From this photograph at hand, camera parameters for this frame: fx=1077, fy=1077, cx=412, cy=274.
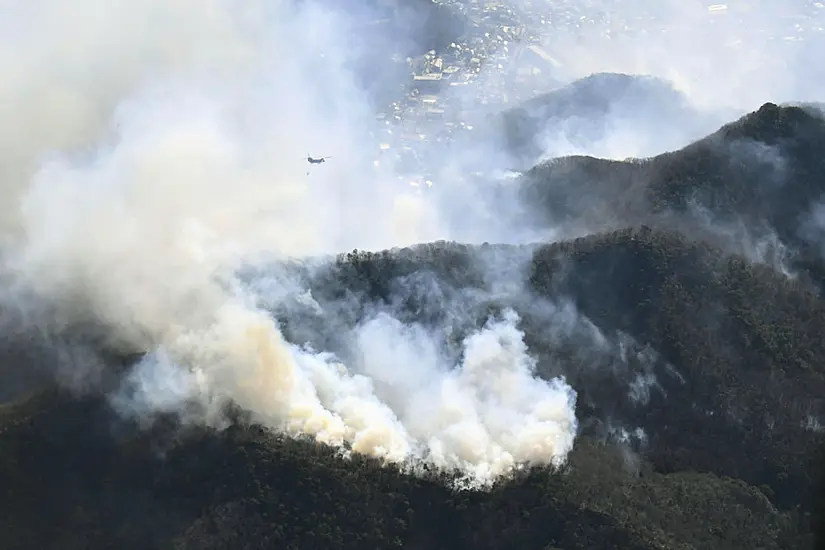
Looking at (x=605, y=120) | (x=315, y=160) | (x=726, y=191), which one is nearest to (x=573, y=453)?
(x=726, y=191)

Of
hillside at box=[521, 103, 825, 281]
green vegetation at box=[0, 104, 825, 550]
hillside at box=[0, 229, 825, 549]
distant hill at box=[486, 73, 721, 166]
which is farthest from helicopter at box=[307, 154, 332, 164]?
distant hill at box=[486, 73, 721, 166]

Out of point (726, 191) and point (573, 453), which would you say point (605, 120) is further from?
point (573, 453)

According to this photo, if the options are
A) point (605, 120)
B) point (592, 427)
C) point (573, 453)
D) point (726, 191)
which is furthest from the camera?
point (605, 120)

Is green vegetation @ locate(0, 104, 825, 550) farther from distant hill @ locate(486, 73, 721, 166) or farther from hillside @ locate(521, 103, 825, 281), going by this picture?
distant hill @ locate(486, 73, 721, 166)

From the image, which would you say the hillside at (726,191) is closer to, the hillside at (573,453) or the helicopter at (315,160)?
the hillside at (573,453)

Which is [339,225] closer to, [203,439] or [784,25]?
[203,439]

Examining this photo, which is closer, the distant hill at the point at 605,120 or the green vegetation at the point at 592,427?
the green vegetation at the point at 592,427

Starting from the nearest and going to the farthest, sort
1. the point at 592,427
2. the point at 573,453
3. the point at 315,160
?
1. the point at 573,453
2. the point at 592,427
3. the point at 315,160

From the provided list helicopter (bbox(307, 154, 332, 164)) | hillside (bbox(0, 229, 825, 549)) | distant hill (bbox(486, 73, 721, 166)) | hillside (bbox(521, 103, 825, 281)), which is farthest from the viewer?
distant hill (bbox(486, 73, 721, 166))

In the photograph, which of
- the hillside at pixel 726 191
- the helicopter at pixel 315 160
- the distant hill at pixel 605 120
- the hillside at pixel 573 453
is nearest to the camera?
the hillside at pixel 573 453

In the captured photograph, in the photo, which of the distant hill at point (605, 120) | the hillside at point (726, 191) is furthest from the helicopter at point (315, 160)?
the distant hill at point (605, 120)

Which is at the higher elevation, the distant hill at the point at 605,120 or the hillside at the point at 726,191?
the hillside at the point at 726,191

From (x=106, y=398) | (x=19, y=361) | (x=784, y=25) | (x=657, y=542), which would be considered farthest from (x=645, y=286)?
(x=784, y=25)
